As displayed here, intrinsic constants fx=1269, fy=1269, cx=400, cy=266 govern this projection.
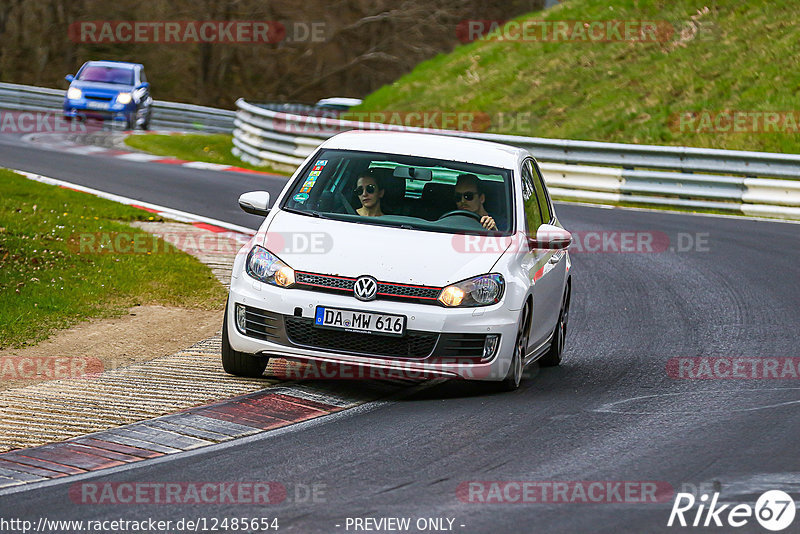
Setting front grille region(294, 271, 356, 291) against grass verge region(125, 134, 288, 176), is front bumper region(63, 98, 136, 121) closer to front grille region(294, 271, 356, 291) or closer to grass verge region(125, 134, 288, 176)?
grass verge region(125, 134, 288, 176)

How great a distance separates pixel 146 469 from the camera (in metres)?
6.14

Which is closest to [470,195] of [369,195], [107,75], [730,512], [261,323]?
[369,195]

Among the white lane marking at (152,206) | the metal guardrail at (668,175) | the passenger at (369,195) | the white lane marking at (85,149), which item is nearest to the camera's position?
the passenger at (369,195)

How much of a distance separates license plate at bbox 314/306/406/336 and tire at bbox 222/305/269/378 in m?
0.81

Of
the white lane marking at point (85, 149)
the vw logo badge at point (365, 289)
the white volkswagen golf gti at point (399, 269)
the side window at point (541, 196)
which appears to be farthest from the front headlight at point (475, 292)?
the white lane marking at point (85, 149)

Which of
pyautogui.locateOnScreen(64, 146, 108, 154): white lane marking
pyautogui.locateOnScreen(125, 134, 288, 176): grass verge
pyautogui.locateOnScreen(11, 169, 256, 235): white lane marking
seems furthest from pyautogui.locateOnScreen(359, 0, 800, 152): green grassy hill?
pyautogui.locateOnScreen(11, 169, 256, 235): white lane marking

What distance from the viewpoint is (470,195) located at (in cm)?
879

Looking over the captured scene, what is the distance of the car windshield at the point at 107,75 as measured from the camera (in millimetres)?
33750

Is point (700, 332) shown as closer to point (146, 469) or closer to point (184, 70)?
point (146, 469)

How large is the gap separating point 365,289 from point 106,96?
26.8 m
